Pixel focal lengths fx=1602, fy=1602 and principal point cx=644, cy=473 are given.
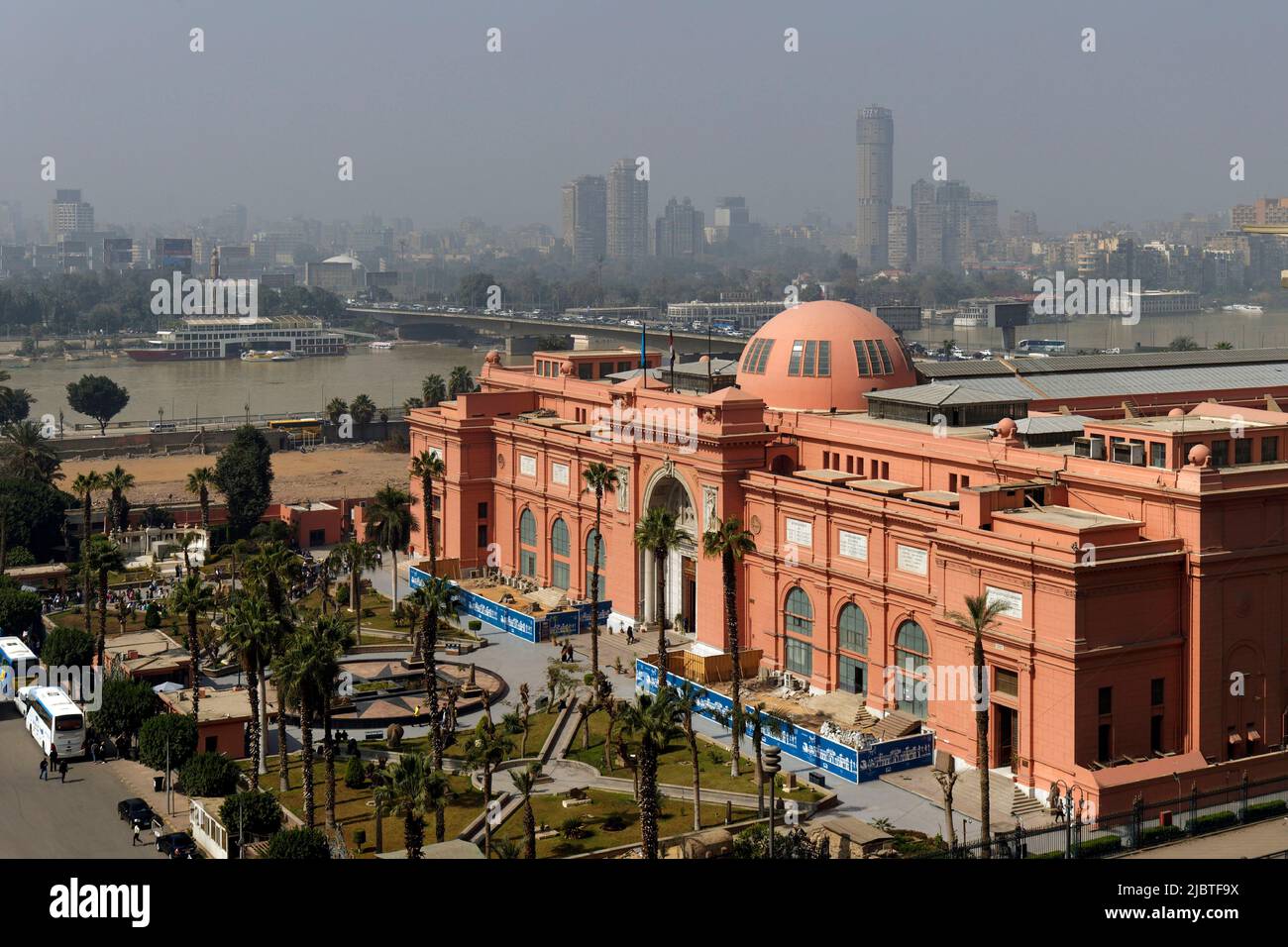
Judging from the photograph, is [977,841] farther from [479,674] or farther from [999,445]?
[479,674]

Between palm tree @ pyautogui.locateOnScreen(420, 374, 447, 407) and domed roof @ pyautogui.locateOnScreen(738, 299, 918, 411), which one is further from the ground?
domed roof @ pyautogui.locateOnScreen(738, 299, 918, 411)

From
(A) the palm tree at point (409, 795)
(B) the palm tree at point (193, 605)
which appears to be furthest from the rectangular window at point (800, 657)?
(A) the palm tree at point (409, 795)

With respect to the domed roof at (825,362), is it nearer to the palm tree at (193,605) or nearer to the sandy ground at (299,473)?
the palm tree at (193,605)

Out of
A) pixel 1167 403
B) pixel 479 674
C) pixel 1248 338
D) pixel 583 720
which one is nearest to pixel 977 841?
pixel 583 720

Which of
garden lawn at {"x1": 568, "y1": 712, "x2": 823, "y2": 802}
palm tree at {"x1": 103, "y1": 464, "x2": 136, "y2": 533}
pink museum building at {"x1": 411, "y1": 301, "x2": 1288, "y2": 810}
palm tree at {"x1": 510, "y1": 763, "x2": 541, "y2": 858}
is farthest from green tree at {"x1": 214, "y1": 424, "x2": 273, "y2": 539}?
palm tree at {"x1": 510, "y1": 763, "x2": 541, "y2": 858}

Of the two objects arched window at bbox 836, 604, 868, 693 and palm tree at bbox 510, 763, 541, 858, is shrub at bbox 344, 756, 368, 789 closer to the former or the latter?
palm tree at bbox 510, 763, 541, 858
